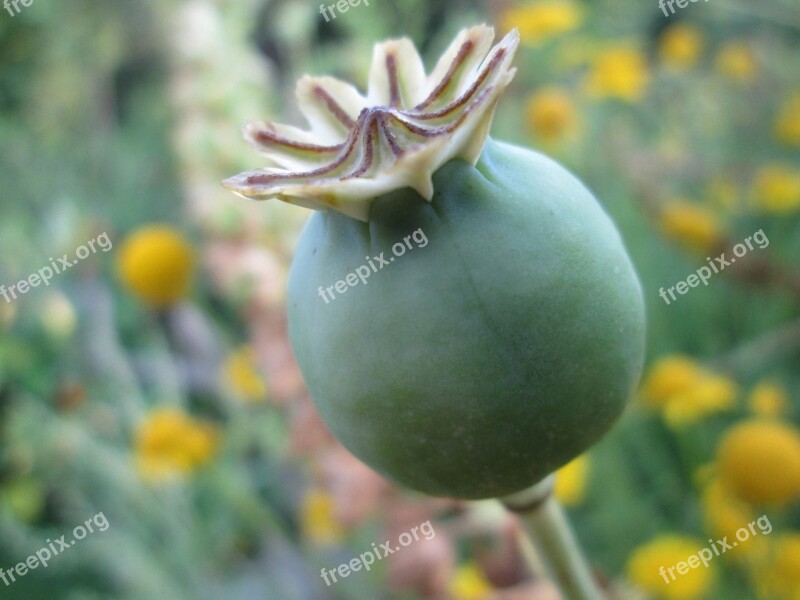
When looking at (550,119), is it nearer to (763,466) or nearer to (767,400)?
(767,400)

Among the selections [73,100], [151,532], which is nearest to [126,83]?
[73,100]

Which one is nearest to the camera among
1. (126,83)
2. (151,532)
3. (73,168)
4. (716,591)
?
(716,591)

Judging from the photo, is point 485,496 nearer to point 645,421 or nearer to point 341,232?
point 341,232

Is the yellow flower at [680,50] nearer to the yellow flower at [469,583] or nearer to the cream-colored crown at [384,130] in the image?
the yellow flower at [469,583]

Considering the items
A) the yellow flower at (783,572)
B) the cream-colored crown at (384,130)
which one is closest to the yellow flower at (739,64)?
Result: the yellow flower at (783,572)

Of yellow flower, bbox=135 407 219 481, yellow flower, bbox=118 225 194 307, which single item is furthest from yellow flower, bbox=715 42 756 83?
yellow flower, bbox=135 407 219 481
